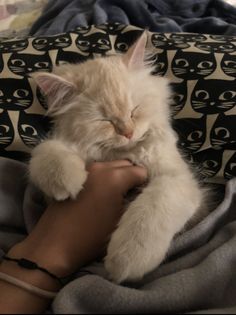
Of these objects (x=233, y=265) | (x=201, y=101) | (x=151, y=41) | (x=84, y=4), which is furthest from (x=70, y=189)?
(x=84, y=4)

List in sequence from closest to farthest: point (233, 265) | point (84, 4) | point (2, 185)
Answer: point (233, 265) < point (2, 185) < point (84, 4)

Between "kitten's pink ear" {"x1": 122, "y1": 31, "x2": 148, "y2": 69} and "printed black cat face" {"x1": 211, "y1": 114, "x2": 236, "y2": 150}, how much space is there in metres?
0.28

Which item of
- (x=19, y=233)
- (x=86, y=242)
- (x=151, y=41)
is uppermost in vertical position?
(x=151, y=41)

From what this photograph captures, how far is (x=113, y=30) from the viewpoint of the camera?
4.18ft

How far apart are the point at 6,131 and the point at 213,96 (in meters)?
0.60

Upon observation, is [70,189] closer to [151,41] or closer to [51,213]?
[51,213]

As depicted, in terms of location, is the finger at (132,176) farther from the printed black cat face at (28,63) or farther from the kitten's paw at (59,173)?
the printed black cat face at (28,63)

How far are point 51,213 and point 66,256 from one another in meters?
0.12

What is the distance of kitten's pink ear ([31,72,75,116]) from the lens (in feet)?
3.03

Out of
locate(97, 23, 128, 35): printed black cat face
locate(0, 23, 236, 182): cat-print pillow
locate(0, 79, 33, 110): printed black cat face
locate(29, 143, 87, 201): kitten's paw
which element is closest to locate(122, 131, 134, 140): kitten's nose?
locate(29, 143, 87, 201): kitten's paw

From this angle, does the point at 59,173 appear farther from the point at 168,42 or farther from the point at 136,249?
the point at 168,42

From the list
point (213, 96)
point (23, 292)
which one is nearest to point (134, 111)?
point (213, 96)

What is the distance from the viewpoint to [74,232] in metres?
0.86

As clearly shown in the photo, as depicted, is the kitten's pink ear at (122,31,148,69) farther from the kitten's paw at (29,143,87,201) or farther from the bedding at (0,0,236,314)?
the kitten's paw at (29,143,87,201)
